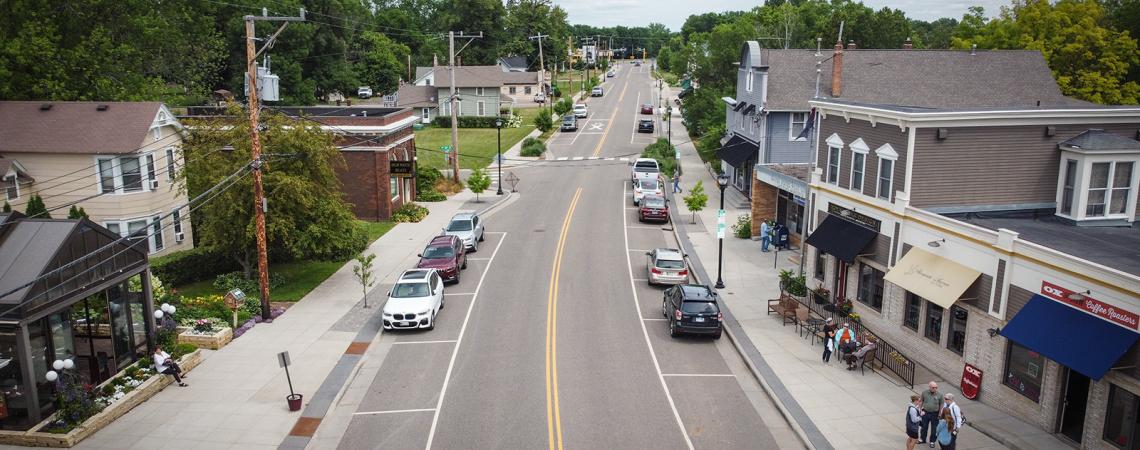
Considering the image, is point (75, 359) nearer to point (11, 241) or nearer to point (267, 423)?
point (11, 241)

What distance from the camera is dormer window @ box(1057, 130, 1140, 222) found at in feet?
71.2

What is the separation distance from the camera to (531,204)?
4772 centimetres

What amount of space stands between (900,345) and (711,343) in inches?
215

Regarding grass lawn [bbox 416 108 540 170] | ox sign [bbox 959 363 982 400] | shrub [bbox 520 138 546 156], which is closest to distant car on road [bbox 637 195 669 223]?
grass lawn [bbox 416 108 540 170]

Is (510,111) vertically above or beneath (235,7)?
beneath

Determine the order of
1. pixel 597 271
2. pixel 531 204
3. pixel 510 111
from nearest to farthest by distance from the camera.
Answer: pixel 597 271
pixel 531 204
pixel 510 111

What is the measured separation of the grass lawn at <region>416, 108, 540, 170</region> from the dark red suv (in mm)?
25109

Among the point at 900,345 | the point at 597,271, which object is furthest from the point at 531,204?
the point at 900,345

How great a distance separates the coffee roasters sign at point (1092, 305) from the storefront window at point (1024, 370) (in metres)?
1.34

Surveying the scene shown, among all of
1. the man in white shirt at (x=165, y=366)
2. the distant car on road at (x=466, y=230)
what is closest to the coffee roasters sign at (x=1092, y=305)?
the man in white shirt at (x=165, y=366)

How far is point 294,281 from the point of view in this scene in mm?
31141

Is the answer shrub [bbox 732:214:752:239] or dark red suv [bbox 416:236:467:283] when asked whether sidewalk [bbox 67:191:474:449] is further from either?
shrub [bbox 732:214:752:239]

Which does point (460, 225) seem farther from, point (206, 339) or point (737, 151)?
point (737, 151)

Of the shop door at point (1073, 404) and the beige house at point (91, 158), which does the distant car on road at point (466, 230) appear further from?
the shop door at point (1073, 404)
